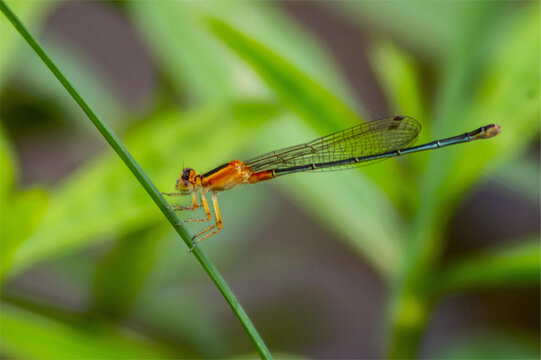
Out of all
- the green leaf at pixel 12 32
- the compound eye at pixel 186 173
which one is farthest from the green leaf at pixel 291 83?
the green leaf at pixel 12 32

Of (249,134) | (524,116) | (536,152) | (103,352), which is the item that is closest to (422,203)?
(524,116)

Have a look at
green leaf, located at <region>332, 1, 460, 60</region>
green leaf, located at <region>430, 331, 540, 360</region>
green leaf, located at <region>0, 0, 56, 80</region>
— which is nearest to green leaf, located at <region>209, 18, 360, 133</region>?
green leaf, located at <region>0, 0, 56, 80</region>

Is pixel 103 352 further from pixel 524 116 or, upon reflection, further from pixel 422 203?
pixel 524 116

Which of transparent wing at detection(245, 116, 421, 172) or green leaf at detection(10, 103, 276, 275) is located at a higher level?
transparent wing at detection(245, 116, 421, 172)

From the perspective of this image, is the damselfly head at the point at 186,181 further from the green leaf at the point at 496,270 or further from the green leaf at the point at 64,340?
the green leaf at the point at 496,270

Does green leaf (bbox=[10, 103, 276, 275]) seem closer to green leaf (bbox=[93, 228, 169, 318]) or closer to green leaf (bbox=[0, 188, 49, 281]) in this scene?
green leaf (bbox=[0, 188, 49, 281])

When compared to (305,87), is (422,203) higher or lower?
lower

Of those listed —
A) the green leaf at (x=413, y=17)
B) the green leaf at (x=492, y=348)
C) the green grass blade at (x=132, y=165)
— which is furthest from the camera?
the green leaf at (x=413, y=17)
